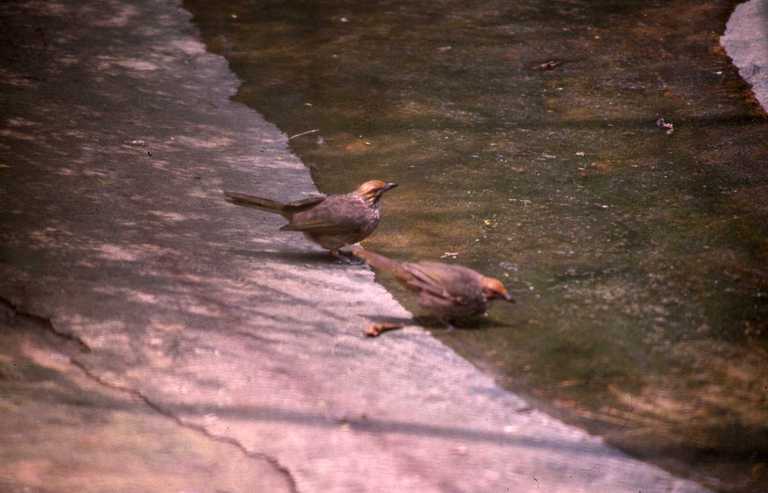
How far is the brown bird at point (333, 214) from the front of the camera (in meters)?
5.14

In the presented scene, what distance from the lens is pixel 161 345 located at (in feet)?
13.8

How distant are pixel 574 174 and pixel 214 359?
328 centimetres

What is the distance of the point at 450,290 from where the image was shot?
4348 millimetres

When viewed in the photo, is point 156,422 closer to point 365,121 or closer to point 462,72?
point 365,121

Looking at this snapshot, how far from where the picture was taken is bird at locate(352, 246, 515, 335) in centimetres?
436

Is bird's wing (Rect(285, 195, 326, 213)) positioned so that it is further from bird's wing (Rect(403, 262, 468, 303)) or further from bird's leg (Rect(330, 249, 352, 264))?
bird's wing (Rect(403, 262, 468, 303))

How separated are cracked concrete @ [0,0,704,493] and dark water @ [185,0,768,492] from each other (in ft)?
1.02

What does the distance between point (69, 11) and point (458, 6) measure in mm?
4343

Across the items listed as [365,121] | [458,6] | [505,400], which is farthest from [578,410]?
[458,6]

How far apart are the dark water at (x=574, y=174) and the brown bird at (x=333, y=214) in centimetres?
29

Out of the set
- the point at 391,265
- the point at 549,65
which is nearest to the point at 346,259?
the point at 391,265

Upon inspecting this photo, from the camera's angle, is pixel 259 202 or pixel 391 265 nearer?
pixel 391 265

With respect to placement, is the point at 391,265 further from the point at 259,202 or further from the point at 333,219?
the point at 259,202

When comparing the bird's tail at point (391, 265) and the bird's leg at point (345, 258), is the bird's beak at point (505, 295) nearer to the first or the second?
the bird's tail at point (391, 265)
